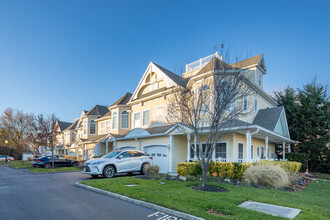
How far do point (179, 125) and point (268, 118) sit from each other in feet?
27.3

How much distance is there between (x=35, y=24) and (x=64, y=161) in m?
13.9

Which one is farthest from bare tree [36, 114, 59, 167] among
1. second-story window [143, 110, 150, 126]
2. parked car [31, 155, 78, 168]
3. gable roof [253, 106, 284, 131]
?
gable roof [253, 106, 284, 131]

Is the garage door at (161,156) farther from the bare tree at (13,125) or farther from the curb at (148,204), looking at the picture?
the bare tree at (13,125)

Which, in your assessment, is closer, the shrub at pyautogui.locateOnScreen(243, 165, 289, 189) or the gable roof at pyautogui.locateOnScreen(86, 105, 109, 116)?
the shrub at pyautogui.locateOnScreen(243, 165, 289, 189)

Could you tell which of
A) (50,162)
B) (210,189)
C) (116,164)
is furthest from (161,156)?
(50,162)

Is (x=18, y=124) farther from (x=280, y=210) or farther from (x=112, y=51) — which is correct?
(x=280, y=210)

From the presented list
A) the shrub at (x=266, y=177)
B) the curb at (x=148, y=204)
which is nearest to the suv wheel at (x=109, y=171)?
the curb at (x=148, y=204)

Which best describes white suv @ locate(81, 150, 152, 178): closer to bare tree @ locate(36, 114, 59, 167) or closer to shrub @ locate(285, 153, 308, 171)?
bare tree @ locate(36, 114, 59, 167)

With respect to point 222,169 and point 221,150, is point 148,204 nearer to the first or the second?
point 222,169

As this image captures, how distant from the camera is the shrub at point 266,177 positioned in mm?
9531

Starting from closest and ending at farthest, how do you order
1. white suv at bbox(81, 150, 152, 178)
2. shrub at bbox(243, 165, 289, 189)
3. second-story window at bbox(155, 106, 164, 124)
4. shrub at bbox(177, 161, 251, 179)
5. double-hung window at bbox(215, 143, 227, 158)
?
1. shrub at bbox(243, 165, 289, 189)
2. shrub at bbox(177, 161, 251, 179)
3. white suv at bbox(81, 150, 152, 178)
4. double-hung window at bbox(215, 143, 227, 158)
5. second-story window at bbox(155, 106, 164, 124)

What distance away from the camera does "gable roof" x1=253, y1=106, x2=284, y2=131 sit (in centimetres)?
1706

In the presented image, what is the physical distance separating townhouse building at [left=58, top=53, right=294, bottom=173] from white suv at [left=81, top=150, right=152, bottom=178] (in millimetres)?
2506

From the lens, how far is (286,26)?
13914 millimetres
